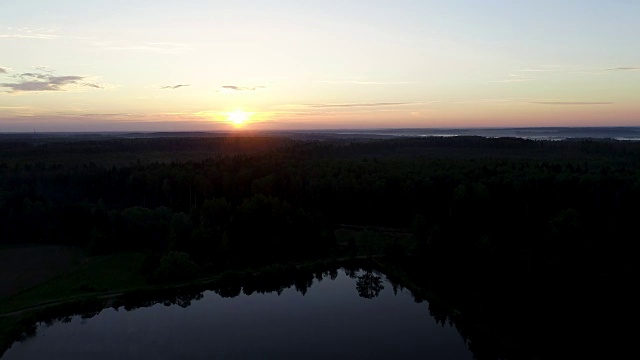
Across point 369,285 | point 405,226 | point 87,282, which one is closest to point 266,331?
point 369,285

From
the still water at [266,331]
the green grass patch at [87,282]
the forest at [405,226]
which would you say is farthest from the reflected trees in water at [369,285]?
the green grass patch at [87,282]

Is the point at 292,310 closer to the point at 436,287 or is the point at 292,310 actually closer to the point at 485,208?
the point at 436,287

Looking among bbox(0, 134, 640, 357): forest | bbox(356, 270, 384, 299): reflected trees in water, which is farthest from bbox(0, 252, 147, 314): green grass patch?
bbox(356, 270, 384, 299): reflected trees in water

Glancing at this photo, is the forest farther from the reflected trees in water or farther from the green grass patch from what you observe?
the reflected trees in water

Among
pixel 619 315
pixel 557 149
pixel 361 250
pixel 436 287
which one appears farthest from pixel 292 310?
pixel 557 149

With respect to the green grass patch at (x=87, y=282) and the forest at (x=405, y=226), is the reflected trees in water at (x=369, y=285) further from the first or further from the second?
the green grass patch at (x=87, y=282)

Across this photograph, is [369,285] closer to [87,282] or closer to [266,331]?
[266,331]
